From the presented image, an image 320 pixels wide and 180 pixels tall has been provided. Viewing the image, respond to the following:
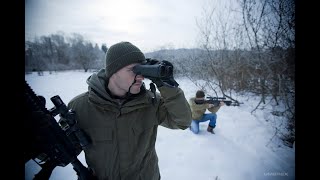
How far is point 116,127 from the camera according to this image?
1.36 metres

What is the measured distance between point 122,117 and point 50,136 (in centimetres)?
48

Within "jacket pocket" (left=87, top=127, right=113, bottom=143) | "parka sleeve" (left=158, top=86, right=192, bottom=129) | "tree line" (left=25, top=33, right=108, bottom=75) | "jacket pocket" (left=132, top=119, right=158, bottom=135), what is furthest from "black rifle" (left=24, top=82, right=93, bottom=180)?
"tree line" (left=25, top=33, right=108, bottom=75)

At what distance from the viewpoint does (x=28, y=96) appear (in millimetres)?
964

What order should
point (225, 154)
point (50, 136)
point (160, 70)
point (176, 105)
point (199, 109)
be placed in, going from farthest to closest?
1. point (199, 109)
2. point (225, 154)
3. point (176, 105)
4. point (50, 136)
5. point (160, 70)

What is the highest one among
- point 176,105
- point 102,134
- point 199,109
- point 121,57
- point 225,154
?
point 121,57

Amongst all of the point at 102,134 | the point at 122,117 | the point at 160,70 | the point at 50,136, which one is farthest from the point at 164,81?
the point at 50,136

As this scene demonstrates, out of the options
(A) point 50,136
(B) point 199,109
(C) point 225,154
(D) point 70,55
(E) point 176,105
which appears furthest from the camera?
(D) point 70,55

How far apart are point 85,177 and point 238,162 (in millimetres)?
2683

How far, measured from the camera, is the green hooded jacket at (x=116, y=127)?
53.6 inches

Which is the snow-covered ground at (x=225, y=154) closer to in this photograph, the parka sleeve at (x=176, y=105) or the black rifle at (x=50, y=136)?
the black rifle at (x=50, y=136)

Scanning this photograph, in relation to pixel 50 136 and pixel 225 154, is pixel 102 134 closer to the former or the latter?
pixel 50 136

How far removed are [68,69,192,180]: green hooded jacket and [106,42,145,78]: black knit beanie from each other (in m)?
0.17

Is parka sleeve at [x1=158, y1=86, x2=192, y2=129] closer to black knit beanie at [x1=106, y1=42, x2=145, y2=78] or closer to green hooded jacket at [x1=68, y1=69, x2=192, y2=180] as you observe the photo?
green hooded jacket at [x1=68, y1=69, x2=192, y2=180]
